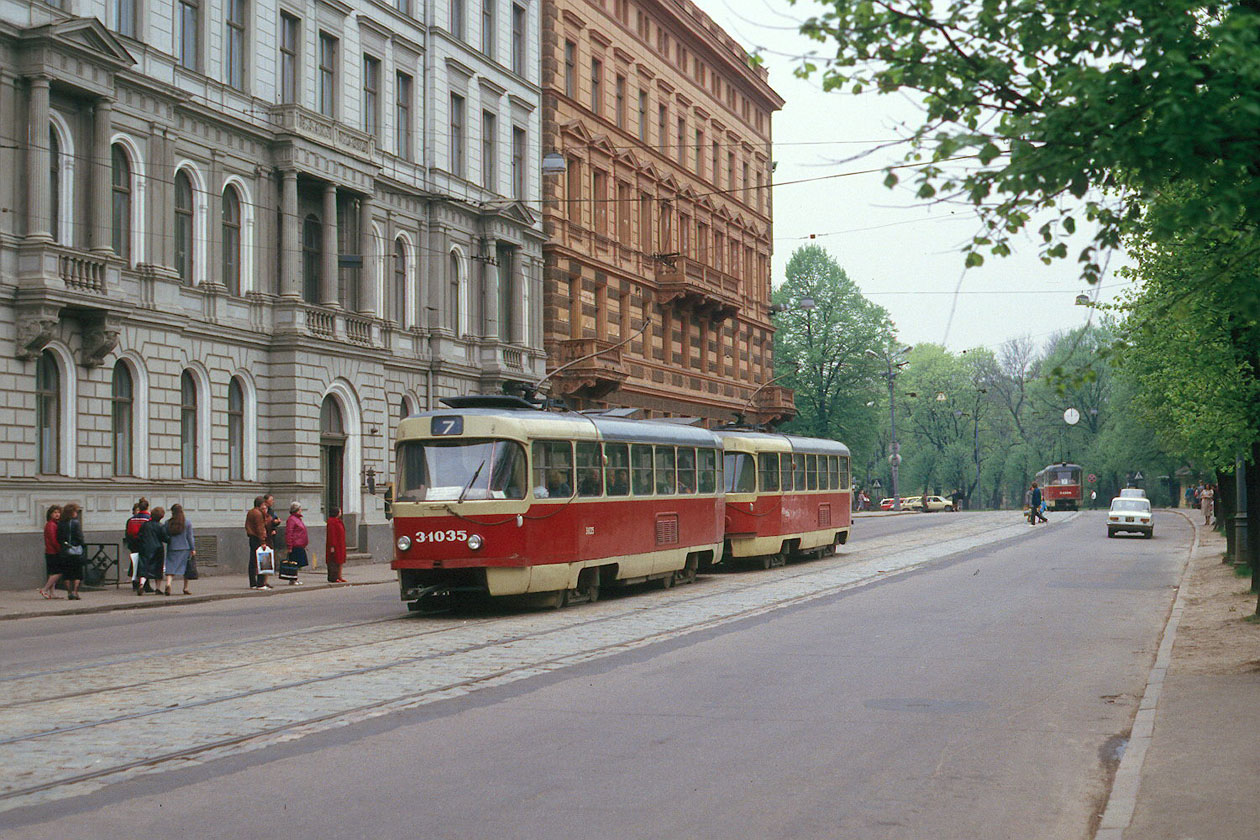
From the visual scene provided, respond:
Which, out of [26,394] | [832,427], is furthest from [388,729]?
[832,427]

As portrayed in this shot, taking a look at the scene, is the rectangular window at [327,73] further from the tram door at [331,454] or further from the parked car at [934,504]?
the parked car at [934,504]

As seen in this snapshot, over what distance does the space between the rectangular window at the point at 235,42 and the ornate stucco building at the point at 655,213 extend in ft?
43.7

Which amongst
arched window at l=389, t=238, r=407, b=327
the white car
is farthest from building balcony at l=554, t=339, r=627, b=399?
the white car

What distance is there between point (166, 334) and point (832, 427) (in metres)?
58.3

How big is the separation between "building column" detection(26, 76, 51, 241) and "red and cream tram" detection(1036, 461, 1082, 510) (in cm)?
7746

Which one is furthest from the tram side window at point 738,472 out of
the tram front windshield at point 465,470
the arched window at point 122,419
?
the arched window at point 122,419

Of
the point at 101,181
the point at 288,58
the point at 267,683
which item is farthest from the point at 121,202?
the point at 267,683

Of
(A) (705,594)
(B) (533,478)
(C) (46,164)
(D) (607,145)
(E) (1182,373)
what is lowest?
(A) (705,594)

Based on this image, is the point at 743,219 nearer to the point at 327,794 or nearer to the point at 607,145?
the point at 607,145

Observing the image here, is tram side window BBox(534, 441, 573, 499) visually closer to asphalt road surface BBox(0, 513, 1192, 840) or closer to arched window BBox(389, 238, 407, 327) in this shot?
asphalt road surface BBox(0, 513, 1192, 840)

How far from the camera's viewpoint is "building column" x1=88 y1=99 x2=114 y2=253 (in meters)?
28.0

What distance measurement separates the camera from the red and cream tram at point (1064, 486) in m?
93.5

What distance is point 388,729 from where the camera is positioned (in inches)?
405

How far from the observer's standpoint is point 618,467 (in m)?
23.2
